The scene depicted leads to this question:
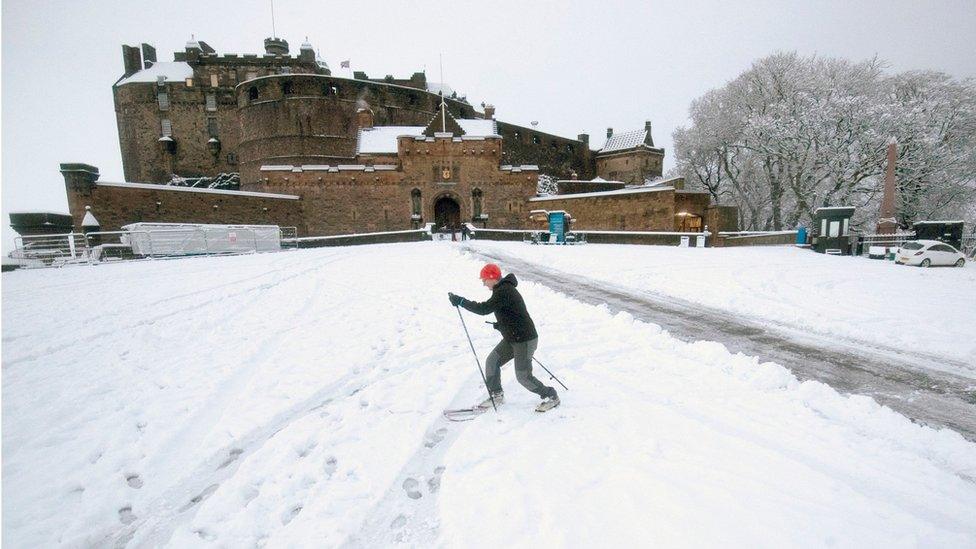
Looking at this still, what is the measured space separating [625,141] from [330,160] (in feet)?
141

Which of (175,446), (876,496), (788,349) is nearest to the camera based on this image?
(876,496)

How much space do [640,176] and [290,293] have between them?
5691 centimetres

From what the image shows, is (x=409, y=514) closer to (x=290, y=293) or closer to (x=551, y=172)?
(x=290, y=293)

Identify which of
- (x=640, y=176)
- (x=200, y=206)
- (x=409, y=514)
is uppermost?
(x=640, y=176)

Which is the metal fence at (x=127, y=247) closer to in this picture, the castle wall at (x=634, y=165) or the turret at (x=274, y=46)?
the turret at (x=274, y=46)

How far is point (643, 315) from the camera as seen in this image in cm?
773

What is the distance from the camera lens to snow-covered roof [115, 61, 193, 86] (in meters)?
46.8

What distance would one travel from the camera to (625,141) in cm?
6056

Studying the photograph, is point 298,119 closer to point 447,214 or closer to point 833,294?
point 447,214

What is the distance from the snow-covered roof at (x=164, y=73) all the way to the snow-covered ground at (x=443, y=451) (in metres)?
56.1

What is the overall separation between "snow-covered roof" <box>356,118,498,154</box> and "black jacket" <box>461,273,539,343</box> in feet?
125

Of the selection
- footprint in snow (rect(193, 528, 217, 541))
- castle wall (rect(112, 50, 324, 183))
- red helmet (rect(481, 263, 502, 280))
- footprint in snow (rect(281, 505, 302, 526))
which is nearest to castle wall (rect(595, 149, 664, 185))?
castle wall (rect(112, 50, 324, 183))

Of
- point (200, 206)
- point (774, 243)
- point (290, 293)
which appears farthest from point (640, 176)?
point (290, 293)

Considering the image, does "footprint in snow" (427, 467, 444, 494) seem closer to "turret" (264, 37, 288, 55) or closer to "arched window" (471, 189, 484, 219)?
"arched window" (471, 189, 484, 219)
